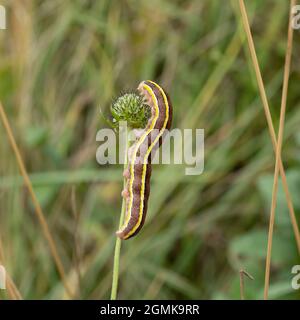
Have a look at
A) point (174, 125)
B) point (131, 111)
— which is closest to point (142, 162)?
point (131, 111)

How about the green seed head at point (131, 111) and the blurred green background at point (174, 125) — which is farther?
the blurred green background at point (174, 125)

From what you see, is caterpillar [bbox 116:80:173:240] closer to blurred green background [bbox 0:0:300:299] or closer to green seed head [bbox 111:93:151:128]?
green seed head [bbox 111:93:151:128]

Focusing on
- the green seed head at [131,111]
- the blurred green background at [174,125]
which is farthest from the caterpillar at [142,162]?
the blurred green background at [174,125]

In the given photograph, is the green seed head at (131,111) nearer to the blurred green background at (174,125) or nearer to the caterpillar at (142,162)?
the caterpillar at (142,162)

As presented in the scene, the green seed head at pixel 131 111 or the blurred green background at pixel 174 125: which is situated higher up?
the blurred green background at pixel 174 125

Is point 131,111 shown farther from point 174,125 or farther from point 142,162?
point 174,125

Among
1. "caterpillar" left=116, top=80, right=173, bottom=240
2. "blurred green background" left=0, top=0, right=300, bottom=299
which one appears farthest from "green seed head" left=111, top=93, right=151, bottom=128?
"blurred green background" left=0, top=0, right=300, bottom=299
